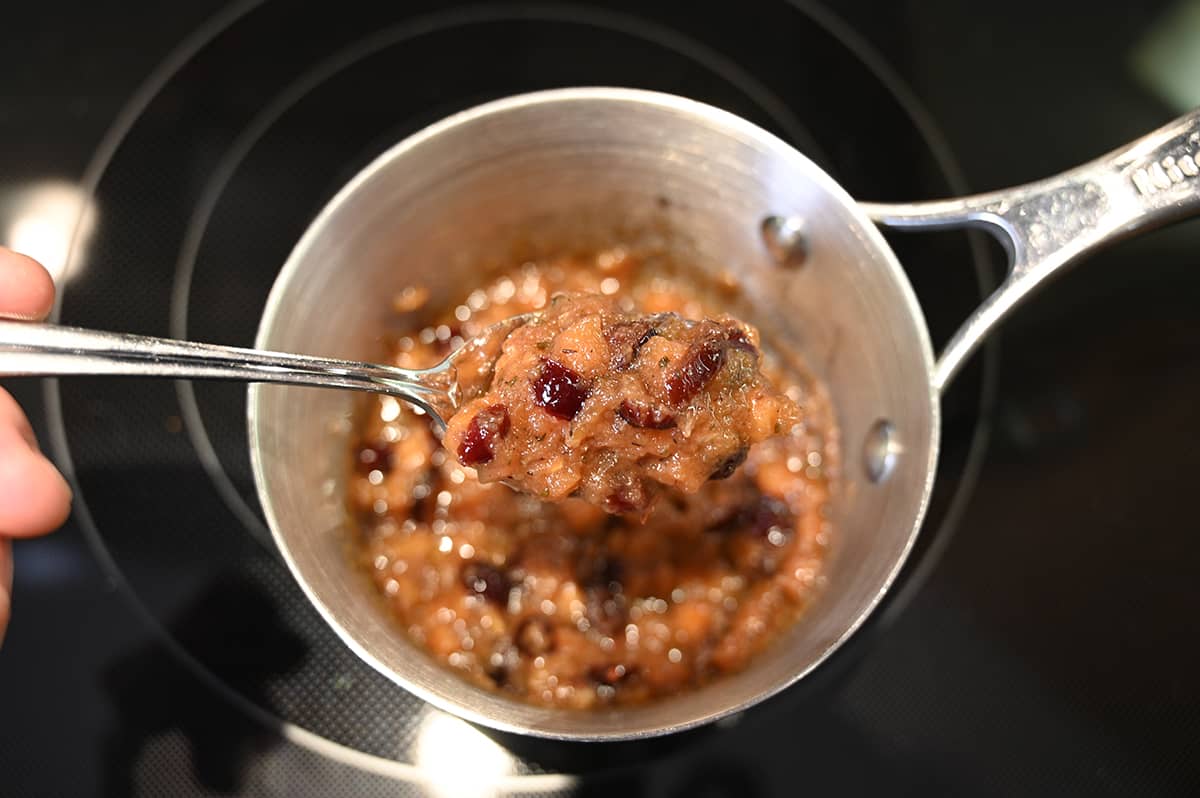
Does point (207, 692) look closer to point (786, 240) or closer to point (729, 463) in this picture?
point (729, 463)

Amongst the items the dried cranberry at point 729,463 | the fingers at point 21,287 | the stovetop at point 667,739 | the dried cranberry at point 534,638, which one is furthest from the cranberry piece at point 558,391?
the fingers at point 21,287

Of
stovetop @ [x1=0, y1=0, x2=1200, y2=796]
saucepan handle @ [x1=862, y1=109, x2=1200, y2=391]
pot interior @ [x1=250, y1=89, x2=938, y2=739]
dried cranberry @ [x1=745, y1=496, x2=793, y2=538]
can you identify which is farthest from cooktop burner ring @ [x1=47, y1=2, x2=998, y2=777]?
saucepan handle @ [x1=862, y1=109, x2=1200, y2=391]

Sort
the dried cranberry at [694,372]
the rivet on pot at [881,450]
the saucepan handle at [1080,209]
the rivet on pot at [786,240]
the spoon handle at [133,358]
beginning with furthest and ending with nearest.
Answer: the rivet on pot at [786,240]
the rivet on pot at [881,450]
the saucepan handle at [1080,209]
the dried cranberry at [694,372]
the spoon handle at [133,358]

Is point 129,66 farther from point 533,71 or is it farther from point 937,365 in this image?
point 937,365

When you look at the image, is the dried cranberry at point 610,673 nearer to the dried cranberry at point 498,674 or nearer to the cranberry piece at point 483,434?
the dried cranberry at point 498,674

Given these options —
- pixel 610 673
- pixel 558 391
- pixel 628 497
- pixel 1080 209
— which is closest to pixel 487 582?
pixel 610 673

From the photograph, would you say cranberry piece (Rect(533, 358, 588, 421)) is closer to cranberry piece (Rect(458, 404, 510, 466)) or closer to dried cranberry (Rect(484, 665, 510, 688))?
cranberry piece (Rect(458, 404, 510, 466))
